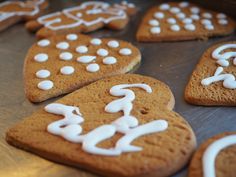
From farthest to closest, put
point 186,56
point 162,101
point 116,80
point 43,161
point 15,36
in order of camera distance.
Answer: point 15,36
point 186,56
point 116,80
point 162,101
point 43,161

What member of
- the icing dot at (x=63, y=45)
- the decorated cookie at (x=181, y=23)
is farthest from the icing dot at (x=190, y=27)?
the icing dot at (x=63, y=45)

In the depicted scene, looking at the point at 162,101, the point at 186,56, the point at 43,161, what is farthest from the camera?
the point at 186,56

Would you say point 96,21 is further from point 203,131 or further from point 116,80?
point 203,131

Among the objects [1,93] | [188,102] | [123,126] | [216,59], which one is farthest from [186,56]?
[1,93]

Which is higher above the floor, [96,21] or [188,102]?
[96,21]

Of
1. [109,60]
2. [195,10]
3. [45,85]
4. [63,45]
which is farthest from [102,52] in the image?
[195,10]

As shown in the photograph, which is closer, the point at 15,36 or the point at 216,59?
the point at 216,59

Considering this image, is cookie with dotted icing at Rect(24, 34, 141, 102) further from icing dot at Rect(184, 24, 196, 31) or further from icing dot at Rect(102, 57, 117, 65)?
icing dot at Rect(184, 24, 196, 31)
